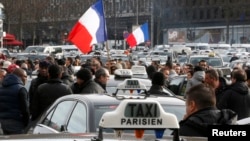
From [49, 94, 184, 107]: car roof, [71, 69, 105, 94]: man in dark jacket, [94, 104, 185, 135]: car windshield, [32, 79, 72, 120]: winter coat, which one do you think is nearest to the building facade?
[71, 69, 105, 94]: man in dark jacket

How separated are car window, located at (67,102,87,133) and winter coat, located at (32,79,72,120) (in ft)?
8.81

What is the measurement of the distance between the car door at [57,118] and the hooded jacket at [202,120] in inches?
85.6

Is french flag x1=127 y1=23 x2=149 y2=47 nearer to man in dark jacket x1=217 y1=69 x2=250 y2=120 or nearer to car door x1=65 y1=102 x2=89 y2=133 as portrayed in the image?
man in dark jacket x1=217 y1=69 x2=250 y2=120

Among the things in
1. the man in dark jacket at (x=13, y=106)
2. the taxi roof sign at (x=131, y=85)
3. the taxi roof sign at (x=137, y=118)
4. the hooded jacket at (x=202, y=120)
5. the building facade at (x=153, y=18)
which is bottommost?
the building facade at (x=153, y=18)

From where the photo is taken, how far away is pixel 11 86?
1055cm

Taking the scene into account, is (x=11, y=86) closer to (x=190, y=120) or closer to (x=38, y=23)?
(x=190, y=120)

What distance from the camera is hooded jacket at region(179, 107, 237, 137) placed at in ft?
19.9

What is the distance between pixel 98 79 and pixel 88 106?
14.2 ft

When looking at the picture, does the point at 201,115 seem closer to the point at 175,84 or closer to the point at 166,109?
the point at 166,109

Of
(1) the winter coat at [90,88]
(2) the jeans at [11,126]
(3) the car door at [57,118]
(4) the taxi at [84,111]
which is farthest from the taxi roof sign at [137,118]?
(1) the winter coat at [90,88]

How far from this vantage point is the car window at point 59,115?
8.34 meters

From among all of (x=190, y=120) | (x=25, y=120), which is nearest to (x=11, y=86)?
(x=25, y=120)

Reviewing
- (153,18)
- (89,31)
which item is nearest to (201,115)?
(89,31)

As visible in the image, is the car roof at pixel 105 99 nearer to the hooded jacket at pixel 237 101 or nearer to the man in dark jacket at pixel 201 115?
the hooded jacket at pixel 237 101
